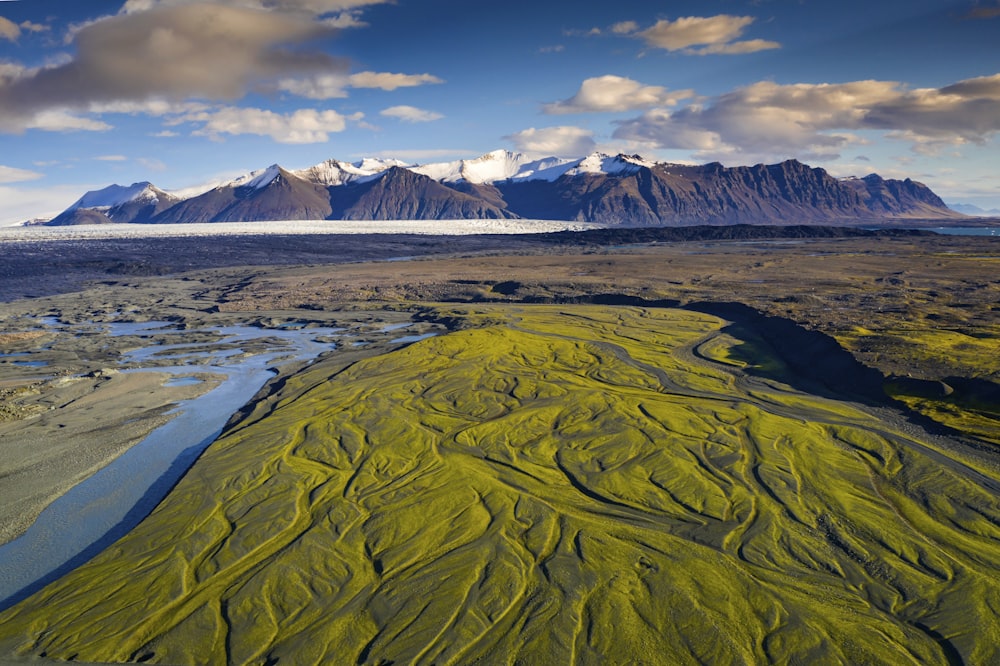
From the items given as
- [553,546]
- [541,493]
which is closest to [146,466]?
[541,493]

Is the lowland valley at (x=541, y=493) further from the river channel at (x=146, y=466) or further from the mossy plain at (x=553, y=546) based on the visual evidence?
the river channel at (x=146, y=466)

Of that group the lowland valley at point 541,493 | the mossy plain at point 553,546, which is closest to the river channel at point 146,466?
the lowland valley at point 541,493

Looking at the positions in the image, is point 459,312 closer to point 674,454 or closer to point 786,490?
point 674,454

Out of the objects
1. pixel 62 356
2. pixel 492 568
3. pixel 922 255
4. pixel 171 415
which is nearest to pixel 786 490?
pixel 492 568

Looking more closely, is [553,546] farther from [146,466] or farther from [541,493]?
[146,466]

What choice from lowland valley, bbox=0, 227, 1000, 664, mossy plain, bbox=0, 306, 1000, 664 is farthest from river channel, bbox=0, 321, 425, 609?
mossy plain, bbox=0, 306, 1000, 664

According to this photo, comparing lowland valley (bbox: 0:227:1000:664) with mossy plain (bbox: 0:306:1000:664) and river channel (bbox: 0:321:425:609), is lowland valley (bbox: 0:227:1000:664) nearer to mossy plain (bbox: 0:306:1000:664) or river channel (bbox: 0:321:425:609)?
mossy plain (bbox: 0:306:1000:664)
